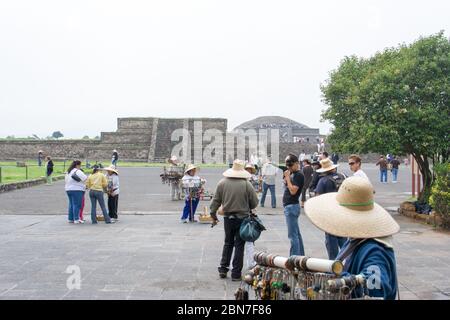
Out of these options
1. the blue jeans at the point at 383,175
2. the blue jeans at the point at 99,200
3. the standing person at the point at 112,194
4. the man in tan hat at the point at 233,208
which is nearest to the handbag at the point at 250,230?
the man in tan hat at the point at 233,208

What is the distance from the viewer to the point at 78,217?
14.7 metres

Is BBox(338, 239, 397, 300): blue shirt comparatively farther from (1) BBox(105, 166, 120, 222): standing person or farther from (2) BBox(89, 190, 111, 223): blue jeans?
(1) BBox(105, 166, 120, 222): standing person

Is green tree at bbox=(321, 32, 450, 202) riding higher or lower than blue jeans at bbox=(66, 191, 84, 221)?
higher

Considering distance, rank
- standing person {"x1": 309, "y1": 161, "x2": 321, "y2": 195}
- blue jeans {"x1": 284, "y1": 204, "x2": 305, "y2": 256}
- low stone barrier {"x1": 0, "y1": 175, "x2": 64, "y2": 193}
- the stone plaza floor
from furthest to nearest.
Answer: low stone barrier {"x1": 0, "y1": 175, "x2": 64, "y2": 193} → standing person {"x1": 309, "y1": 161, "x2": 321, "y2": 195} → blue jeans {"x1": 284, "y1": 204, "x2": 305, "y2": 256} → the stone plaza floor

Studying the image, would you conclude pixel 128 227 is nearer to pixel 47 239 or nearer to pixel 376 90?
pixel 47 239

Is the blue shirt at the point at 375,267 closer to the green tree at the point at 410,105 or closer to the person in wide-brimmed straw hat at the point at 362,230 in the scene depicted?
the person in wide-brimmed straw hat at the point at 362,230

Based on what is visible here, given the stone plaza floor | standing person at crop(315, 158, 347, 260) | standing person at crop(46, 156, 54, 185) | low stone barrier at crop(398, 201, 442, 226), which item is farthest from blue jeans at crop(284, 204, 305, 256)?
standing person at crop(46, 156, 54, 185)

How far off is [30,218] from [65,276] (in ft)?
26.2

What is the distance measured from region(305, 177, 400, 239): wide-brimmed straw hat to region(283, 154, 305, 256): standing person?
4.85 metres

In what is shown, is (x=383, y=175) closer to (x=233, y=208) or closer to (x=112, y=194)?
(x=112, y=194)

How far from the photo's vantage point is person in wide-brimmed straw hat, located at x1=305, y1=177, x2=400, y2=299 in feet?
11.8

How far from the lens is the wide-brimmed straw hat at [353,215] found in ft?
12.3

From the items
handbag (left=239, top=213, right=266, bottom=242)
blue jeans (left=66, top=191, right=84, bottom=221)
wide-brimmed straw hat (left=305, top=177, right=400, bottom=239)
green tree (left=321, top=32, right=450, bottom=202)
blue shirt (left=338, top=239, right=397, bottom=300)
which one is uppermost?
green tree (left=321, top=32, right=450, bottom=202)
